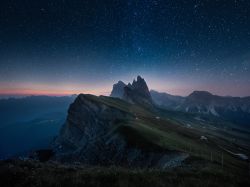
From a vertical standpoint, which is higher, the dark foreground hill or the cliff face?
the dark foreground hill

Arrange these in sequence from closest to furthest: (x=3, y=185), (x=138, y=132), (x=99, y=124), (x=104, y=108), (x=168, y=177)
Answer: (x=3, y=185)
(x=168, y=177)
(x=138, y=132)
(x=99, y=124)
(x=104, y=108)

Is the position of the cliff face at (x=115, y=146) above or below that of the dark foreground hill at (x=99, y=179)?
Result: below

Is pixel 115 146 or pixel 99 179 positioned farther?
pixel 115 146

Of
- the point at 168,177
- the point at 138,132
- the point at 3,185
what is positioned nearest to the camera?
the point at 3,185

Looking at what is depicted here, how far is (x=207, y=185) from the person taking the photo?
33.1 ft

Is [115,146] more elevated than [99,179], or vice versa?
[99,179]

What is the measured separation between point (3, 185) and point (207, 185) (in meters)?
11.5

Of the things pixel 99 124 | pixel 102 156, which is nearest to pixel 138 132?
pixel 102 156

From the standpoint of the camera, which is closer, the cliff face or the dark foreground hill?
the dark foreground hill

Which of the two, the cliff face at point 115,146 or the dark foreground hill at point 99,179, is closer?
the dark foreground hill at point 99,179

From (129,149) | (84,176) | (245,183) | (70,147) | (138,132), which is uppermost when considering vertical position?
(84,176)

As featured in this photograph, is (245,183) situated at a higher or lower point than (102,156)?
higher

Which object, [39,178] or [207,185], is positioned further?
[207,185]

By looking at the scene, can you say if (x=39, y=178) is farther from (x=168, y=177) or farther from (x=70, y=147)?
(x=70, y=147)
